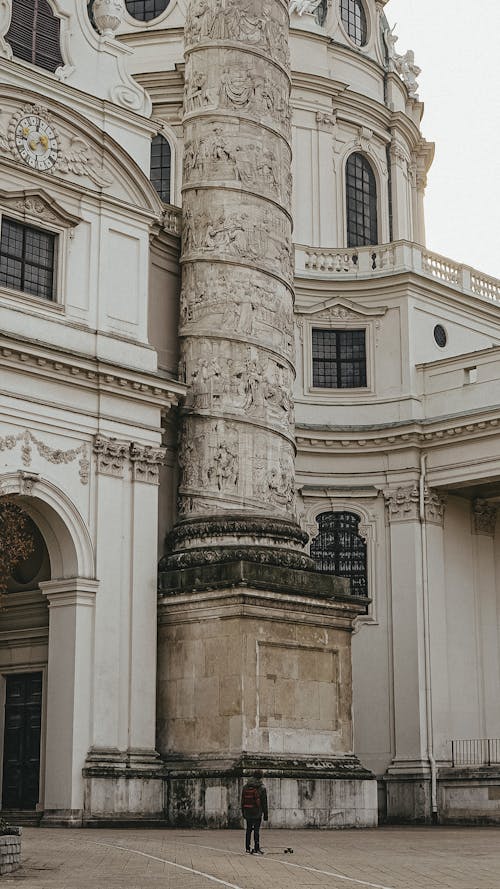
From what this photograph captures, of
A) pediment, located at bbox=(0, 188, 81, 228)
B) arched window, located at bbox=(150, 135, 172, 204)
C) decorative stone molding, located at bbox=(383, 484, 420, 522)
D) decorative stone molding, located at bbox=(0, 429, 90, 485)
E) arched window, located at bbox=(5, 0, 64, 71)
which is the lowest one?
decorative stone molding, located at bbox=(0, 429, 90, 485)

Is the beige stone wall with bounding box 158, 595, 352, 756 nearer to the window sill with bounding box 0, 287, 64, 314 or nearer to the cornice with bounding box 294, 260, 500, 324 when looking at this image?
the window sill with bounding box 0, 287, 64, 314

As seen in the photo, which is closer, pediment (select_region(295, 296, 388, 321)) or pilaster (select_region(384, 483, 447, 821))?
pilaster (select_region(384, 483, 447, 821))

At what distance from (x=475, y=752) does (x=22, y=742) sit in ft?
42.7

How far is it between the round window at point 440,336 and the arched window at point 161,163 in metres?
10.2

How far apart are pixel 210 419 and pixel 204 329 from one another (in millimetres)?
2241

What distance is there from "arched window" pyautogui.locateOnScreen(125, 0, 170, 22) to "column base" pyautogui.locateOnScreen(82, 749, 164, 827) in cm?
2768

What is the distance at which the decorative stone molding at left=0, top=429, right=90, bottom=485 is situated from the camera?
2802 cm

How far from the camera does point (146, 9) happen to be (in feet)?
152

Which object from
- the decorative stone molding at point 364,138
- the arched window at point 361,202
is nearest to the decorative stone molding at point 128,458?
the arched window at point 361,202

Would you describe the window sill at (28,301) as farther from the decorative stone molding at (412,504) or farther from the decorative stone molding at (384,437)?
the decorative stone molding at (412,504)

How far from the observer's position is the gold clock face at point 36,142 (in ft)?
96.4

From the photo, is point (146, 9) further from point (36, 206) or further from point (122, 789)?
point (122, 789)

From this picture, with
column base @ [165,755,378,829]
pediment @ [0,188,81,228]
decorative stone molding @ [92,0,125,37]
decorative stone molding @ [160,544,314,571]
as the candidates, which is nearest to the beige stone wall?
column base @ [165,755,378,829]

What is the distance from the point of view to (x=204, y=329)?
103ft
